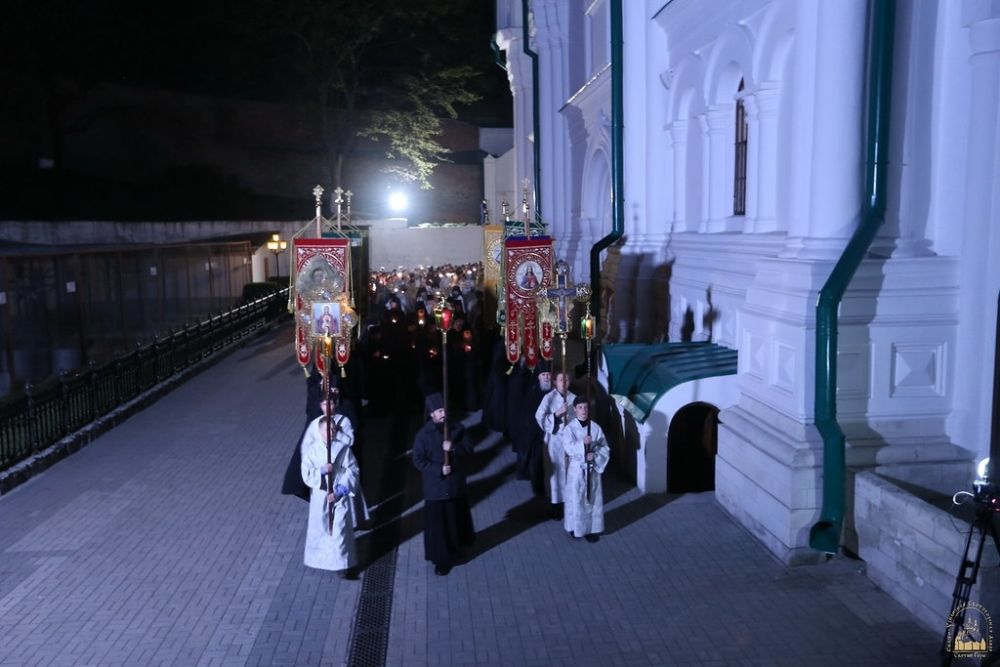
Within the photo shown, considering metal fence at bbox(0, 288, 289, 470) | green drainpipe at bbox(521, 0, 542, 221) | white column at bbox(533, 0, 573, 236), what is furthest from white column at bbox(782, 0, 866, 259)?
green drainpipe at bbox(521, 0, 542, 221)

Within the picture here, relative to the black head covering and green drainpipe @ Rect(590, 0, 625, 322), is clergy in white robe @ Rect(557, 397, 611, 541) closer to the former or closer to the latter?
the black head covering

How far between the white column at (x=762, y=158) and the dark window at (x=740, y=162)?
60cm

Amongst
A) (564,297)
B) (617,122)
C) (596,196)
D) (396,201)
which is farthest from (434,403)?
(396,201)

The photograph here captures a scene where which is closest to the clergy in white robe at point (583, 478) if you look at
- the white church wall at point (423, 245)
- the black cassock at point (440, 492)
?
the black cassock at point (440, 492)

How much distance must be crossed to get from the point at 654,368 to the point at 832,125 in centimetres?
344

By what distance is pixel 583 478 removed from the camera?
852cm

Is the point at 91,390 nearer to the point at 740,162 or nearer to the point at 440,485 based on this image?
the point at 440,485

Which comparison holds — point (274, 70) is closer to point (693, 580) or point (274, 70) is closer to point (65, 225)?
point (65, 225)

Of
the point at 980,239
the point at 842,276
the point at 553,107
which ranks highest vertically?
the point at 553,107

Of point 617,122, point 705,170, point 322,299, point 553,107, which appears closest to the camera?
point 322,299

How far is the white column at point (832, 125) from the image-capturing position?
777 cm

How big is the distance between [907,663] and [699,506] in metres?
3.43

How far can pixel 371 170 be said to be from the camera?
4128 centimetres

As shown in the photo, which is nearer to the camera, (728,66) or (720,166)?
(728,66)
